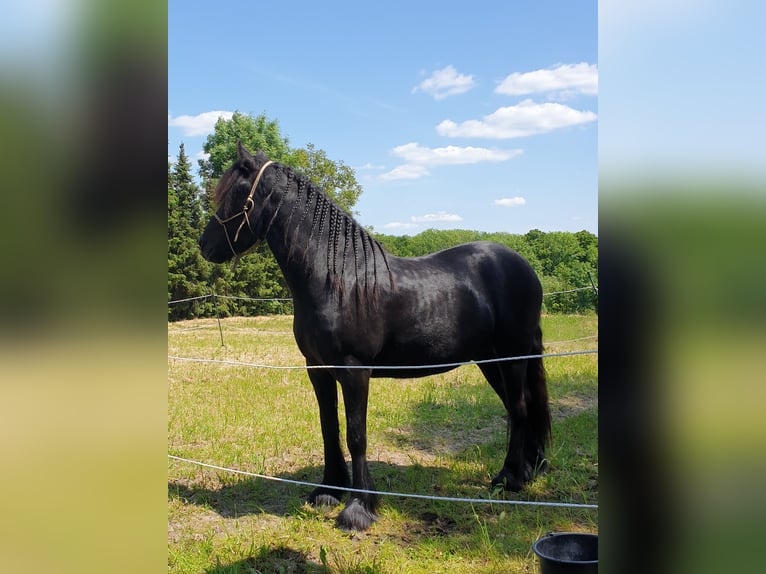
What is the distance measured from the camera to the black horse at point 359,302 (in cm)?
338

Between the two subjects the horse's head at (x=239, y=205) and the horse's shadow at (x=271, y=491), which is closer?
the horse's head at (x=239, y=205)

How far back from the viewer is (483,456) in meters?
4.63

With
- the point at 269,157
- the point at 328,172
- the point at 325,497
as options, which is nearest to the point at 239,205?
the point at 325,497

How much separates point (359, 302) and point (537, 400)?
1.78 meters

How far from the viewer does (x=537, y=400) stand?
4.13 metres

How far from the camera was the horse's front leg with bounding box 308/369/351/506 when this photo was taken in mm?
3590

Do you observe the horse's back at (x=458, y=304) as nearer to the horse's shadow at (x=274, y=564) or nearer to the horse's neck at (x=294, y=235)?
the horse's neck at (x=294, y=235)

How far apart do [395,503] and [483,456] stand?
4.08 feet

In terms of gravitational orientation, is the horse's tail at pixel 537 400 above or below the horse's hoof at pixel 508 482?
above

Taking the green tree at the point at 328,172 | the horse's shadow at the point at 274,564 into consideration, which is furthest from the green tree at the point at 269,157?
the horse's shadow at the point at 274,564

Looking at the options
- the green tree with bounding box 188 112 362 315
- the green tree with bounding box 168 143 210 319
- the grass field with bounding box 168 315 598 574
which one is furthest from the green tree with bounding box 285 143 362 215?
the grass field with bounding box 168 315 598 574
